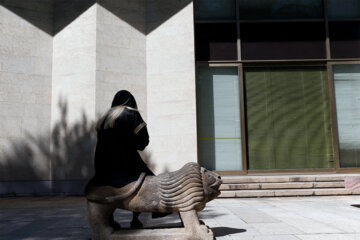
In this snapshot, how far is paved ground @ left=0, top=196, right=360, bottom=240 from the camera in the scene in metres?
4.55

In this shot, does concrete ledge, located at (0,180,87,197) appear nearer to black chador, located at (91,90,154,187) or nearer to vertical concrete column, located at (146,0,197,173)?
vertical concrete column, located at (146,0,197,173)

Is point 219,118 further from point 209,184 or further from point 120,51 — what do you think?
point 209,184

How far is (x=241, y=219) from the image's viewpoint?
5691 millimetres

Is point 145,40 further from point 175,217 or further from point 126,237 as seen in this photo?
point 126,237

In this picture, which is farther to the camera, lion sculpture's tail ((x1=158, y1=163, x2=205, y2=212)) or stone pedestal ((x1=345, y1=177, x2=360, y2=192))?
stone pedestal ((x1=345, y1=177, x2=360, y2=192))

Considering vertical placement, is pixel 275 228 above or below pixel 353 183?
below

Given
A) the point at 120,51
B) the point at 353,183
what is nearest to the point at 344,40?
the point at 353,183

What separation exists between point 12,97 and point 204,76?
6.05 metres

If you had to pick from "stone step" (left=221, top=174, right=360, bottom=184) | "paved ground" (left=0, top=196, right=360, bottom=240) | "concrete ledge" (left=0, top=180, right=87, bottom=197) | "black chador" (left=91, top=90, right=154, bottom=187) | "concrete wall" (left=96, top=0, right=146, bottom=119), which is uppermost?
"concrete wall" (left=96, top=0, right=146, bottom=119)

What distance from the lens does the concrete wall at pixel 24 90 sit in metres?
9.63

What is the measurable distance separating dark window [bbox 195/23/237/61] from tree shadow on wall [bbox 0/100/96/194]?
174 inches

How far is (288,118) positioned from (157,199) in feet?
26.4

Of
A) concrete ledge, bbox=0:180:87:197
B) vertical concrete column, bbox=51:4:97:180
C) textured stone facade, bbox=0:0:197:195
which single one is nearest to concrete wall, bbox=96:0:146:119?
textured stone facade, bbox=0:0:197:195

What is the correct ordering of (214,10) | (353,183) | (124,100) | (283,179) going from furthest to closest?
(214,10) < (283,179) < (353,183) < (124,100)
